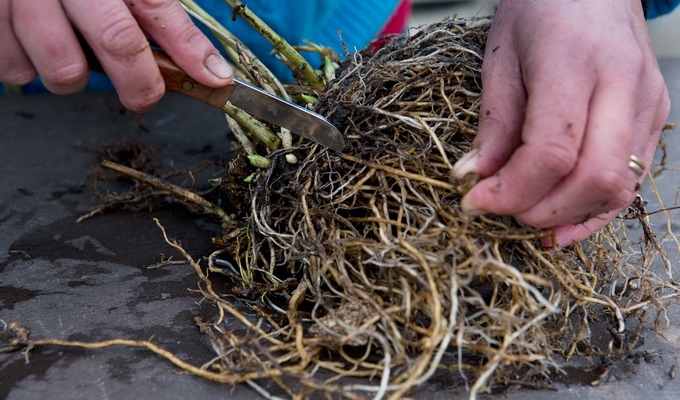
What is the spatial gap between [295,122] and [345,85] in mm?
146

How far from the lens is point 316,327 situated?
72 cm

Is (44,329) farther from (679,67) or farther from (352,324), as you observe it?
(679,67)

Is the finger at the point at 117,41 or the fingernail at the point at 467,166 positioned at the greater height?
the finger at the point at 117,41

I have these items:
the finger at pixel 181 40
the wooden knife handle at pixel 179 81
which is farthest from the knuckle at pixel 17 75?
the finger at pixel 181 40

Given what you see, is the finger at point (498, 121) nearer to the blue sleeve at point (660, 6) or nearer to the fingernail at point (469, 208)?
the fingernail at point (469, 208)

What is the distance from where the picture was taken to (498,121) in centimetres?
71

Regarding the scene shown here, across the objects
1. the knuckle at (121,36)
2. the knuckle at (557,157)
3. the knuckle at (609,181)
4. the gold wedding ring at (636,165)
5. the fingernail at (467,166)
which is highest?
the knuckle at (121,36)

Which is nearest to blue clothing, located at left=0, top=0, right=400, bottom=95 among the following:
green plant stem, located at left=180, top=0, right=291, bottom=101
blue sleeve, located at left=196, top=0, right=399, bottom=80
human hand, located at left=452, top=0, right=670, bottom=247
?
blue sleeve, located at left=196, top=0, right=399, bottom=80

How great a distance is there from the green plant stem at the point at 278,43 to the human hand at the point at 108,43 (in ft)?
0.71

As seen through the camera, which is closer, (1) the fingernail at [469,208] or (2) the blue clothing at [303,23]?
(1) the fingernail at [469,208]

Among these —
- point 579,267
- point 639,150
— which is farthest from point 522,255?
point 639,150

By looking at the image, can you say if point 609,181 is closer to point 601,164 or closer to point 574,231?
point 601,164

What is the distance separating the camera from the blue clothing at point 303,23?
1626 mm

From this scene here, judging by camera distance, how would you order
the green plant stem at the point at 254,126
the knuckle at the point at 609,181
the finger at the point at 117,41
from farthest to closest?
the green plant stem at the point at 254,126 < the finger at the point at 117,41 < the knuckle at the point at 609,181
